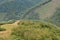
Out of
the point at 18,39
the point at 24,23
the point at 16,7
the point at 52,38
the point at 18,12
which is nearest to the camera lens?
the point at 18,39

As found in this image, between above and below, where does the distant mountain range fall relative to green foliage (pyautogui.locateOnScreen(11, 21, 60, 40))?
above

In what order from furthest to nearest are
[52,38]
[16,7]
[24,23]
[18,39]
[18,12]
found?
[16,7]
[18,12]
[24,23]
[52,38]
[18,39]

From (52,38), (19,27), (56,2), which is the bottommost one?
(52,38)

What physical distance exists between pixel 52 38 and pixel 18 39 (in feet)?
7.64

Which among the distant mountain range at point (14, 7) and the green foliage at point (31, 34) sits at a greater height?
the distant mountain range at point (14, 7)

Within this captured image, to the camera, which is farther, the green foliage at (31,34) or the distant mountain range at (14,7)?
the distant mountain range at (14,7)

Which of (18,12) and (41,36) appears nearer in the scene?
(41,36)

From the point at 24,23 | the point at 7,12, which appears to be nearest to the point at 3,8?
the point at 7,12

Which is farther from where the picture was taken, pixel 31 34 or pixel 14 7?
pixel 14 7

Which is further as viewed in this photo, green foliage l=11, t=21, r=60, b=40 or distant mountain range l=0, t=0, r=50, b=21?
distant mountain range l=0, t=0, r=50, b=21

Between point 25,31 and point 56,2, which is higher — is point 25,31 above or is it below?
below

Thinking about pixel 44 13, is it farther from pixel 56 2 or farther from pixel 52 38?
pixel 52 38

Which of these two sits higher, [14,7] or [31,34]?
[14,7]

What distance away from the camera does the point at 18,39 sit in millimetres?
11945
